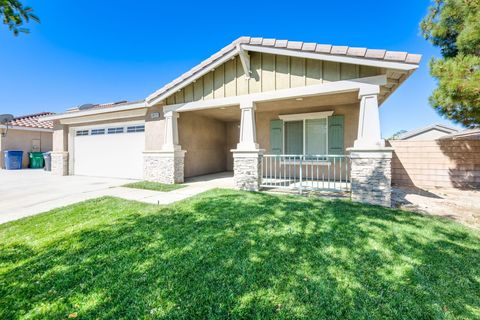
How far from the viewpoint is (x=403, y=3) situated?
7.70m

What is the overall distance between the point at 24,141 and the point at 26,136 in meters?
0.38

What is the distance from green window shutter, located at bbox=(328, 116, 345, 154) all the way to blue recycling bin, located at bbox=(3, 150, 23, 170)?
18.9 m

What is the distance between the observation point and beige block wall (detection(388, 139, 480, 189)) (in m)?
7.42

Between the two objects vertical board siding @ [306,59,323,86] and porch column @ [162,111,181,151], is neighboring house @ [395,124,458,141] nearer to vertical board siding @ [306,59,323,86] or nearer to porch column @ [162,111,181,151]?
vertical board siding @ [306,59,323,86]

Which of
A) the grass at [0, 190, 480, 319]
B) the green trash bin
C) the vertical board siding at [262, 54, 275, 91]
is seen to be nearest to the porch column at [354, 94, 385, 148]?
the grass at [0, 190, 480, 319]

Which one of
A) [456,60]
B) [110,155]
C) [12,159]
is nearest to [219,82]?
[456,60]

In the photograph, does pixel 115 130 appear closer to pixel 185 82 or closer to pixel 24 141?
pixel 185 82

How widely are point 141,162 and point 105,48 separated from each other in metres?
7.19

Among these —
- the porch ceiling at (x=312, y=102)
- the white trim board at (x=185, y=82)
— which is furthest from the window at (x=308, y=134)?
the white trim board at (x=185, y=82)

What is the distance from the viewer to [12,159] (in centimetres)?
1312

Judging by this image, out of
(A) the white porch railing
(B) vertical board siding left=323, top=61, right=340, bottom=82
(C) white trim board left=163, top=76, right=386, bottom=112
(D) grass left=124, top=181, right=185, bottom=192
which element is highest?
(B) vertical board siding left=323, top=61, right=340, bottom=82

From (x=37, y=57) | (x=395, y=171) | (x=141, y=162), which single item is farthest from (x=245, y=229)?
(x=37, y=57)

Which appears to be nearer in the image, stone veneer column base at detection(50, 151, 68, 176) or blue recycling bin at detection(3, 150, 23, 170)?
stone veneer column base at detection(50, 151, 68, 176)

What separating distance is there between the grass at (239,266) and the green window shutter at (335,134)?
3.91m
